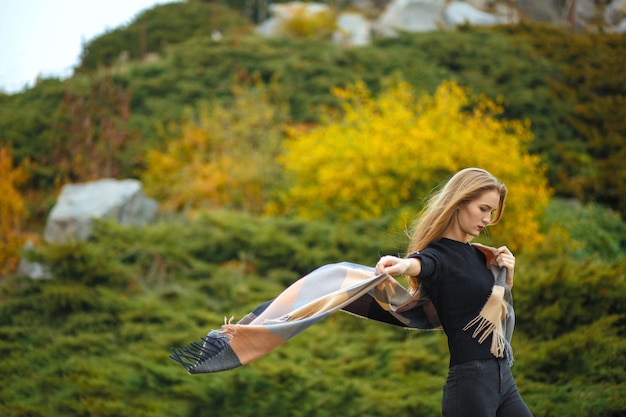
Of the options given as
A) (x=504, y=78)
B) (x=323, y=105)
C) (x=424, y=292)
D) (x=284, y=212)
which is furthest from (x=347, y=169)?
(x=504, y=78)

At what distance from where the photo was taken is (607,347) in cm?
516

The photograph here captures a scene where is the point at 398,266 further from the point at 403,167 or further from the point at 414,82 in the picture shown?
the point at 414,82

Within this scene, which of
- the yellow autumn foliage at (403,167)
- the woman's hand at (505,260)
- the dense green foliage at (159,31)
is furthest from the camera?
the dense green foliage at (159,31)

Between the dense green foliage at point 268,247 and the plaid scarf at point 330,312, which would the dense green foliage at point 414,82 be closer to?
the dense green foliage at point 268,247

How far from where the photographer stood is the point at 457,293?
2695 mm

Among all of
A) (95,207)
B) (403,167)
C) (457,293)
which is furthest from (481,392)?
(95,207)

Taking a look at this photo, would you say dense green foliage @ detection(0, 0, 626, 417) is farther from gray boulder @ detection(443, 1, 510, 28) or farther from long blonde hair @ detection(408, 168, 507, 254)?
gray boulder @ detection(443, 1, 510, 28)

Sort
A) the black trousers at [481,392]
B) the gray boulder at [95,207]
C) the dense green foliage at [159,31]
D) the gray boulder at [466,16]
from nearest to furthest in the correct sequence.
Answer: the black trousers at [481,392]
the gray boulder at [95,207]
the dense green foliage at [159,31]
the gray boulder at [466,16]

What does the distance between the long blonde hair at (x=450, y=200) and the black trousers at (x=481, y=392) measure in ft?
1.62

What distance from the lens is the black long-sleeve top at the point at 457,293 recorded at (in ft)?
8.73

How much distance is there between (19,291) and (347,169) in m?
4.12

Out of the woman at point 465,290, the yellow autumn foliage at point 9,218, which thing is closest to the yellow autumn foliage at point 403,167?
the yellow autumn foliage at point 9,218

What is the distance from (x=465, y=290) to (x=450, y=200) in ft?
1.13

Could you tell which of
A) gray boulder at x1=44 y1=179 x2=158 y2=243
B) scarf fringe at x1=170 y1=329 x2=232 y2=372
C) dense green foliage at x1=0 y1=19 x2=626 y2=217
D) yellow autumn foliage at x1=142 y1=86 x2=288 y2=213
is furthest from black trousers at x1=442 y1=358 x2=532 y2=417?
dense green foliage at x1=0 y1=19 x2=626 y2=217
